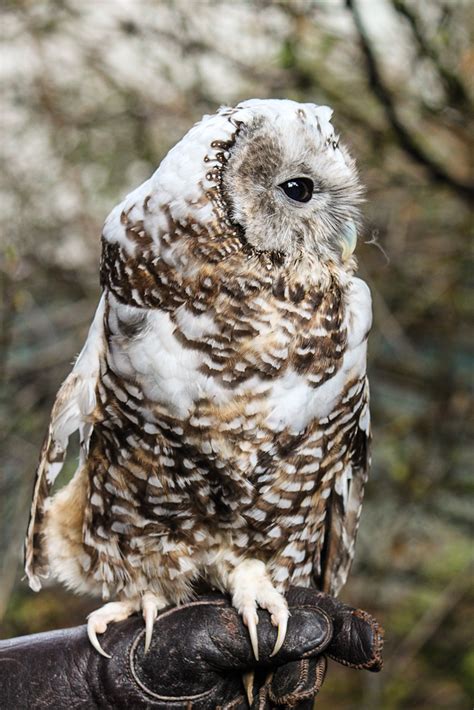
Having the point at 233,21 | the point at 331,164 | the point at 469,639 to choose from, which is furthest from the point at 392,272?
the point at 331,164

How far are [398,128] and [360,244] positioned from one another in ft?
1.92

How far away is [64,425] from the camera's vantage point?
2.16m

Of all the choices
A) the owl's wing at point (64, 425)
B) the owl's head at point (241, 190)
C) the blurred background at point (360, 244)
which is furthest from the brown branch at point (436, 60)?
the owl's wing at point (64, 425)

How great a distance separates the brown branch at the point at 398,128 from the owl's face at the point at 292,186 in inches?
59.1

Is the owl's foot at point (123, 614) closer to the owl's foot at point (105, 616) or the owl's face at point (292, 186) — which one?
the owl's foot at point (105, 616)

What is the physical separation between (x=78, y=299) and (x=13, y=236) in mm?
939

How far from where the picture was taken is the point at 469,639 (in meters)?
4.86

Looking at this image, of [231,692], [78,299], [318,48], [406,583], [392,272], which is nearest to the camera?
[231,692]

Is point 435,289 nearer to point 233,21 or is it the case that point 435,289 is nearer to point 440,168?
point 440,168

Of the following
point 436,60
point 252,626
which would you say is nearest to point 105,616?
point 252,626

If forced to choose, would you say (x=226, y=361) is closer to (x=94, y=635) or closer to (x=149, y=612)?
(x=149, y=612)

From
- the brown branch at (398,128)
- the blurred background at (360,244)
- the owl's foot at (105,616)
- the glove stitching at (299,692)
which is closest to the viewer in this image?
the glove stitching at (299,692)

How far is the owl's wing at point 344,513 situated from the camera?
2.31m

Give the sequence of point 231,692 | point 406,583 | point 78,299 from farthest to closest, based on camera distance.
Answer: point 406,583 → point 78,299 → point 231,692
